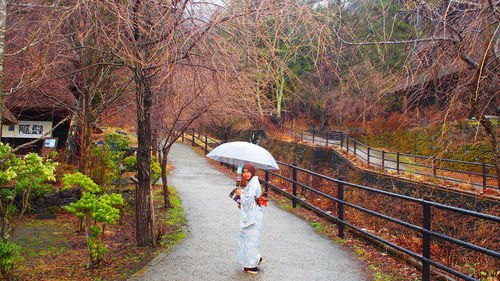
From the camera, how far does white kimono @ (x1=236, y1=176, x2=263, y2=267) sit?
5.58m

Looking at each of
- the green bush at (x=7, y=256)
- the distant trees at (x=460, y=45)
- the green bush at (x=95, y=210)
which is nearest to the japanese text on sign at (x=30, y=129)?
the green bush at (x=95, y=210)

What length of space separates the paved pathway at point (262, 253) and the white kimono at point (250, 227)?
208 mm

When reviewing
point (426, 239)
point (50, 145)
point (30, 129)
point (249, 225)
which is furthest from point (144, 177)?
point (30, 129)

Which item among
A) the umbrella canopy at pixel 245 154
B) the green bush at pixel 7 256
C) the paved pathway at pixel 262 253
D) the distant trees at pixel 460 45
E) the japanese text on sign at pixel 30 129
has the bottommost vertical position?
the paved pathway at pixel 262 253

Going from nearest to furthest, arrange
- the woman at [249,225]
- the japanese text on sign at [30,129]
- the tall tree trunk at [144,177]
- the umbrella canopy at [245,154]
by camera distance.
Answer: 1. the woman at [249,225]
2. the umbrella canopy at [245,154]
3. the tall tree trunk at [144,177]
4. the japanese text on sign at [30,129]

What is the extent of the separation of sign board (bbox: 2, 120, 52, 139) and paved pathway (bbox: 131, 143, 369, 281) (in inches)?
308

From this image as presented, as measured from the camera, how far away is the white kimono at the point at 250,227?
5578mm

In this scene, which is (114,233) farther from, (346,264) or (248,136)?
(248,136)

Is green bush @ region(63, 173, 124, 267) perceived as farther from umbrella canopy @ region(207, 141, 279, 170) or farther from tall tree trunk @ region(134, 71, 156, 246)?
umbrella canopy @ region(207, 141, 279, 170)

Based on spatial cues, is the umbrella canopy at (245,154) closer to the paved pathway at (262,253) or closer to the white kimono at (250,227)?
the white kimono at (250,227)

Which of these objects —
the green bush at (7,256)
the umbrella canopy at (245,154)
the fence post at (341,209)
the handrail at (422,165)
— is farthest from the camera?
the handrail at (422,165)

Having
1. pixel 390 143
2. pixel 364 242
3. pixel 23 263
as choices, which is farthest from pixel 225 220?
pixel 390 143

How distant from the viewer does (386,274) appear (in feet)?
18.0

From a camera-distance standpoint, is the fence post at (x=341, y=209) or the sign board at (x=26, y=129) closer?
the fence post at (x=341, y=209)
